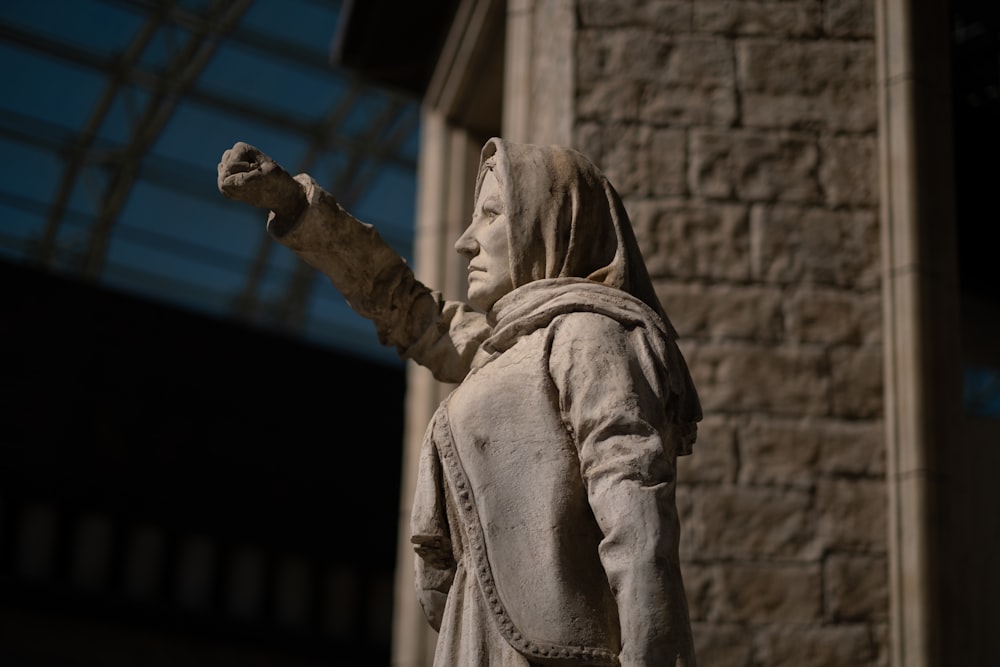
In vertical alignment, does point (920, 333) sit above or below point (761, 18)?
below

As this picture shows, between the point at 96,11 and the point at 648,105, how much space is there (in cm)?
1585

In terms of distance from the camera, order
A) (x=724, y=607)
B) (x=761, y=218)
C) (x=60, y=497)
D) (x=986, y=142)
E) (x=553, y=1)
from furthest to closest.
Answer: (x=60, y=497), (x=986, y=142), (x=553, y=1), (x=761, y=218), (x=724, y=607)

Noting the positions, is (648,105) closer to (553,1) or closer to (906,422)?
(553,1)

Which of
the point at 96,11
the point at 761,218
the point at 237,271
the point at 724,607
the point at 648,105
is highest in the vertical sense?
the point at 96,11

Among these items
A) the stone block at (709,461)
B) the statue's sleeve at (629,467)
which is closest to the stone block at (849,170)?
the stone block at (709,461)

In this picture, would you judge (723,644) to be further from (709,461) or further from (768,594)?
(709,461)

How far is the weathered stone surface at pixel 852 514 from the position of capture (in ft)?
25.9

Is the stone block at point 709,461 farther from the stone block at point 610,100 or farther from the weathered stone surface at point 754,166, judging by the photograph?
the stone block at point 610,100

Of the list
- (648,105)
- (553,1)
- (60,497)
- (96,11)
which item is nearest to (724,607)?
(648,105)

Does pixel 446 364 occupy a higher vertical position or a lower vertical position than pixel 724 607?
higher

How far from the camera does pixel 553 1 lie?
907 centimetres

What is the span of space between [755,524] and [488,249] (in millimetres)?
3258

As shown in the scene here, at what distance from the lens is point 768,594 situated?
7820mm

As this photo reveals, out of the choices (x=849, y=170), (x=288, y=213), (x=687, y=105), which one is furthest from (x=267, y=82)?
(x=288, y=213)
